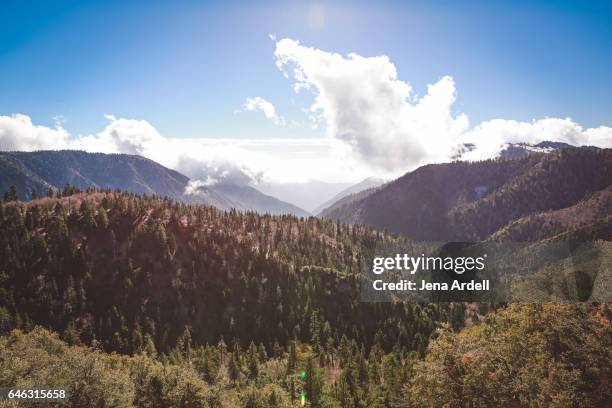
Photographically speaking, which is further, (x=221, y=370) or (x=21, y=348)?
(x=221, y=370)

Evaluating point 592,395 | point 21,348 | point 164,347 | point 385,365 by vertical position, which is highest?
point 592,395

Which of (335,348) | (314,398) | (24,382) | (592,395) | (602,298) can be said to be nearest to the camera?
(592,395)

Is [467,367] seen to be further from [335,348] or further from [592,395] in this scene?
[335,348]

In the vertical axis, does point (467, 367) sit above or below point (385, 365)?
above

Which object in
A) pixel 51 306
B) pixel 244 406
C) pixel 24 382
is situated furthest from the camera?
pixel 51 306

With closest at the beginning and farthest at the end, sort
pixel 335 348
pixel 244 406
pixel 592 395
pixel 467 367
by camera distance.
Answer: pixel 592 395 → pixel 467 367 → pixel 244 406 → pixel 335 348

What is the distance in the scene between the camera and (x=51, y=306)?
643 ft

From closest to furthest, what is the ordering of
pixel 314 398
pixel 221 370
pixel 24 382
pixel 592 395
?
pixel 592 395, pixel 24 382, pixel 314 398, pixel 221 370

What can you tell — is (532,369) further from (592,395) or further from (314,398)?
(314,398)

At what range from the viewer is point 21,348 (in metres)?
85.8

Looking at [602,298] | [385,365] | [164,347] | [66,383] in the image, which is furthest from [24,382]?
[602,298]

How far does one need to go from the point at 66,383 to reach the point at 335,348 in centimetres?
12916

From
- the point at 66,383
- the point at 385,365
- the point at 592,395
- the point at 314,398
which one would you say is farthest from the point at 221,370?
the point at 592,395

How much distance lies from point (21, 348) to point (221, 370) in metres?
64.6
